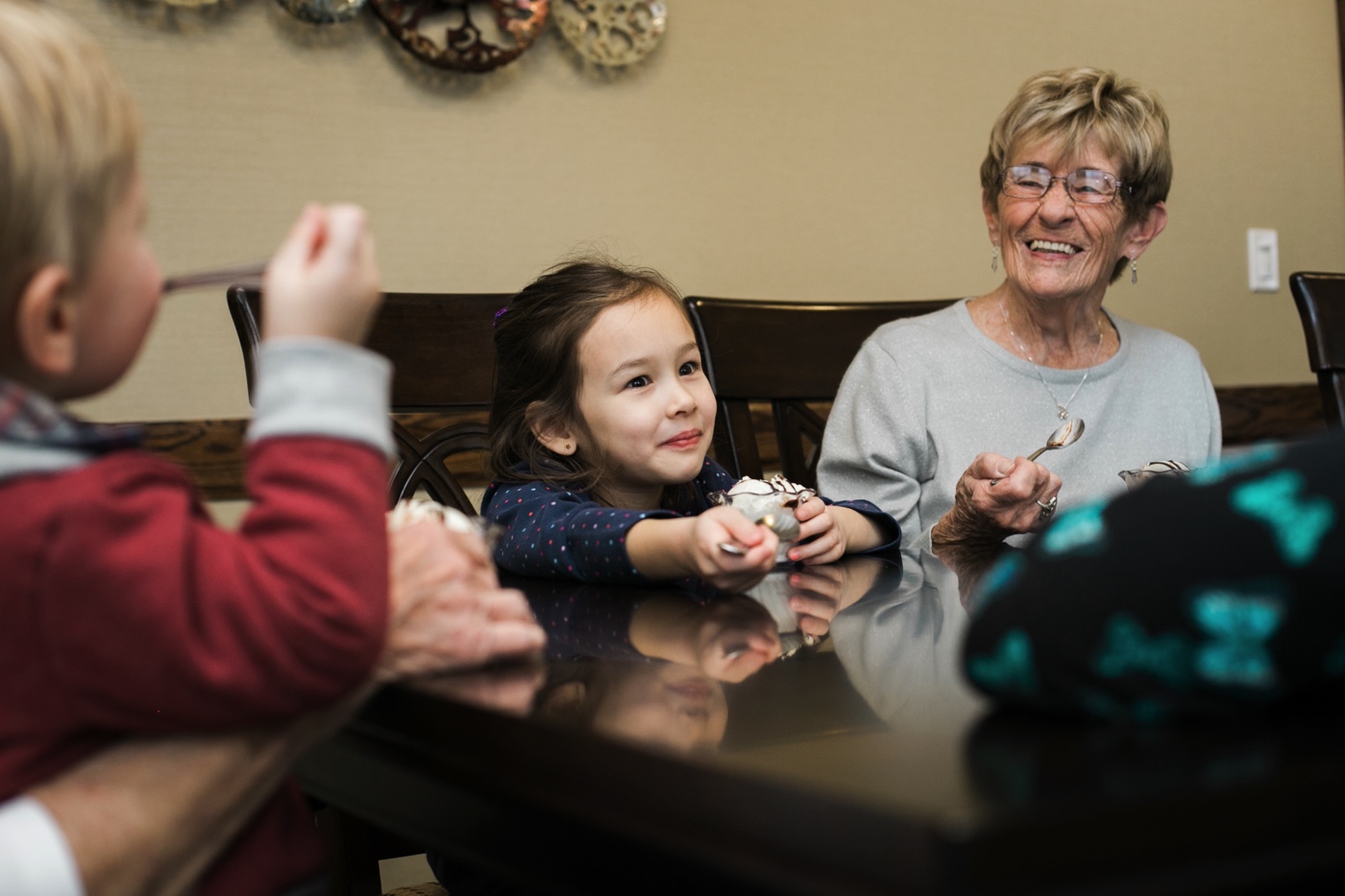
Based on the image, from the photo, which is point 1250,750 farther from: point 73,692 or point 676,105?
point 676,105

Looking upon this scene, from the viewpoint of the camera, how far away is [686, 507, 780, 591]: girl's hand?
0.90 metres

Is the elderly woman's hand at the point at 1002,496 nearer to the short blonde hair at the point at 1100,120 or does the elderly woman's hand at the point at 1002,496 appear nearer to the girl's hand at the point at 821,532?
the girl's hand at the point at 821,532

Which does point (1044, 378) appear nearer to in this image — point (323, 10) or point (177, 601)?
point (323, 10)

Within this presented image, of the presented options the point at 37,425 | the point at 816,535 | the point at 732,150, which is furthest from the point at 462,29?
the point at 37,425

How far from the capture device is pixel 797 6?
2.63m

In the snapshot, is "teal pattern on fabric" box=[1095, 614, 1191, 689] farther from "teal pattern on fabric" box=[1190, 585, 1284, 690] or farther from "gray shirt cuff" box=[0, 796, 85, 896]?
"gray shirt cuff" box=[0, 796, 85, 896]

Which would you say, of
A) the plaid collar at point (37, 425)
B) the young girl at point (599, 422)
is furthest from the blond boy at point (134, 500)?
the young girl at point (599, 422)

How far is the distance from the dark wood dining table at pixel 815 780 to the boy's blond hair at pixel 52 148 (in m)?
0.27

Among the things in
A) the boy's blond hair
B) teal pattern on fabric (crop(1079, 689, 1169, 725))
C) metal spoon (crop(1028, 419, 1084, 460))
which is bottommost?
metal spoon (crop(1028, 419, 1084, 460))

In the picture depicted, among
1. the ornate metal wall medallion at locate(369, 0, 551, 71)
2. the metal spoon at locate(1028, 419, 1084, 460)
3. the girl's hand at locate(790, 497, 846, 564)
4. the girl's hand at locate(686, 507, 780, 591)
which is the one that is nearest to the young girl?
the girl's hand at locate(790, 497, 846, 564)

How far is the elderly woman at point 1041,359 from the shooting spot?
5.57 feet

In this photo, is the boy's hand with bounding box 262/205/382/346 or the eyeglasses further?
the eyeglasses

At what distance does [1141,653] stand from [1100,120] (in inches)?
56.0

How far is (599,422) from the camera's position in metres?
1.32
